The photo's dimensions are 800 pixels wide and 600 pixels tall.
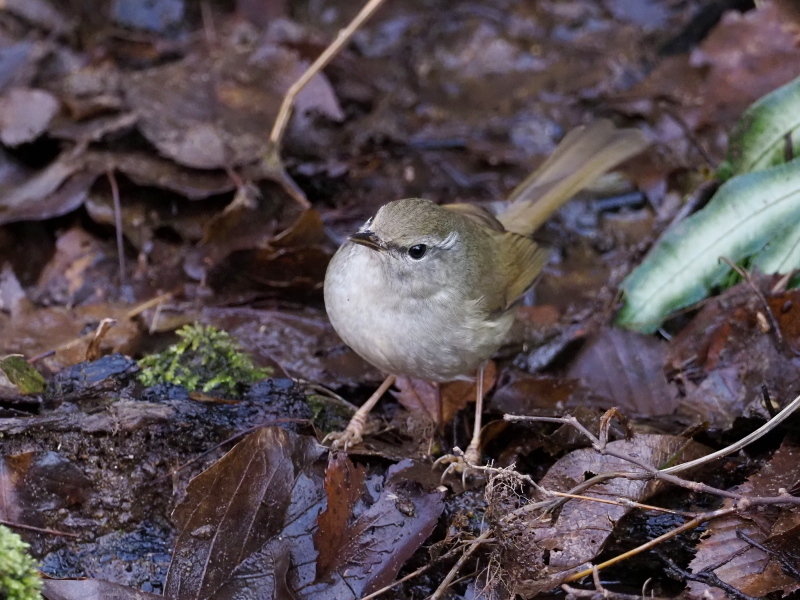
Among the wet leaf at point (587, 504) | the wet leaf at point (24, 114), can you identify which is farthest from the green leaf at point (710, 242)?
the wet leaf at point (24, 114)

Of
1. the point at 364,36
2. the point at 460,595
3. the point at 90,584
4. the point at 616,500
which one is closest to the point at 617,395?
the point at 616,500

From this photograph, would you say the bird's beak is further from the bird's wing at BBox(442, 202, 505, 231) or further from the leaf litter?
the bird's wing at BBox(442, 202, 505, 231)

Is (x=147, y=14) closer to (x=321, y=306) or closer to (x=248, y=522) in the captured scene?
(x=321, y=306)

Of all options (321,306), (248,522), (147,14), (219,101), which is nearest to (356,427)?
(248,522)

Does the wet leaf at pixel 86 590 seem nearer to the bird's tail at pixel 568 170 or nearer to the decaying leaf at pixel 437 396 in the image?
the decaying leaf at pixel 437 396

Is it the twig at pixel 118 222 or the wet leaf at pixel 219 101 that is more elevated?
the wet leaf at pixel 219 101

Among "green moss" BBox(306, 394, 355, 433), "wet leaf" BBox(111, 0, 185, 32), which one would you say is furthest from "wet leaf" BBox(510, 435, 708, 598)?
"wet leaf" BBox(111, 0, 185, 32)

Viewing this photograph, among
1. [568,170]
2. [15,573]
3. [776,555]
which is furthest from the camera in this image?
[568,170]
